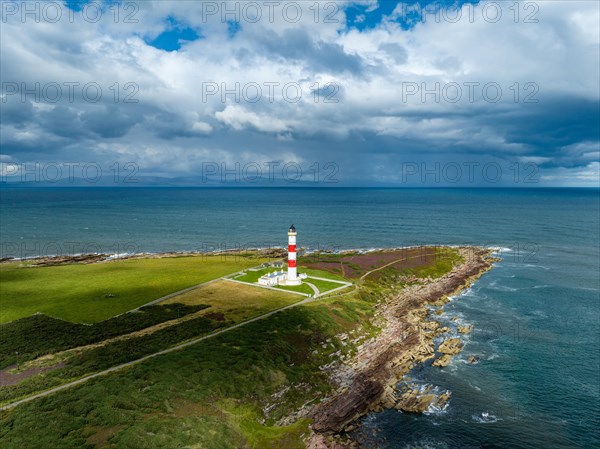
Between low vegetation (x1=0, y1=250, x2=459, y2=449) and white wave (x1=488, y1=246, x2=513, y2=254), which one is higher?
white wave (x1=488, y1=246, x2=513, y2=254)

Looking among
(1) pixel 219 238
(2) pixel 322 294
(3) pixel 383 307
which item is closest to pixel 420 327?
(3) pixel 383 307

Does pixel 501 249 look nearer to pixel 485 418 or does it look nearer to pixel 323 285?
pixel 323 285

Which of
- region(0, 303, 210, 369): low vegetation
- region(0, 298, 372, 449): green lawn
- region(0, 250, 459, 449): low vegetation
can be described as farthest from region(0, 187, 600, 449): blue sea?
region(0, 303, 210, 369): low vegetation

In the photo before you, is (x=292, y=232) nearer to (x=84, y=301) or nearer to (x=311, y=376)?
(x=311, y=376)

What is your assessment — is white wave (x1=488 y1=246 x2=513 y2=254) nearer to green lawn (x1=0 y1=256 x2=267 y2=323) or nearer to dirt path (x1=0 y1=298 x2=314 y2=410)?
green lawn (x1=0 y1=256 x2=267 y2=323)

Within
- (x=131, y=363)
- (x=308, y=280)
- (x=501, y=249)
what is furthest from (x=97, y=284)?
(x=501, y=249)

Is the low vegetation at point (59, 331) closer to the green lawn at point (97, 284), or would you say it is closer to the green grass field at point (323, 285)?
the green lawn at point (97, 284)
